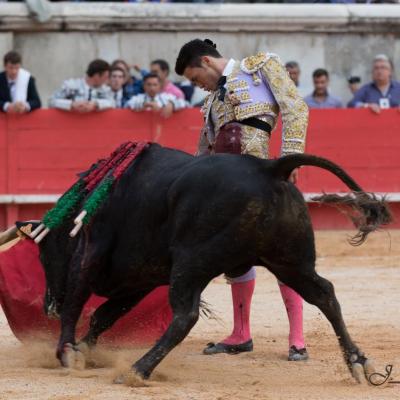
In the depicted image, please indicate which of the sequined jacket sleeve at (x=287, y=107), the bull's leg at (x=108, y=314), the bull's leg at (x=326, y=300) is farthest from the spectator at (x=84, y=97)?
the bull's leg at (x=326, y=300)

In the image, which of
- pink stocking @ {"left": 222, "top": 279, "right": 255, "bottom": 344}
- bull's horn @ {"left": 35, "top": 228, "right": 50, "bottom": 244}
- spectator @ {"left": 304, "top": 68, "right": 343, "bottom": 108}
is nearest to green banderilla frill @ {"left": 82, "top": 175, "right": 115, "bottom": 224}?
bull's horn @ {"left": 35, "top": 228, "right": 50, "bottom": 244}

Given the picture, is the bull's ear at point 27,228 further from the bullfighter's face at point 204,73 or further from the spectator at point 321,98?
the spectator at point 321,98

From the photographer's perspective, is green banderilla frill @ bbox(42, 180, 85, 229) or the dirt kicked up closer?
the dirt kicked up

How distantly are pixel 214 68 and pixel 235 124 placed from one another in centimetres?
26

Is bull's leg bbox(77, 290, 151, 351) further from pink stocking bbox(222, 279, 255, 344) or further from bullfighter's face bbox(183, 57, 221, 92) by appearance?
bullfighter's face bbox(183, 57, 221, 92)

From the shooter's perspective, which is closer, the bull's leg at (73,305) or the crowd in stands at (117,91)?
the bull's leg at (73,305)

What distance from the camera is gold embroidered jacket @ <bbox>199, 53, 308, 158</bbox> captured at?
17.8ft

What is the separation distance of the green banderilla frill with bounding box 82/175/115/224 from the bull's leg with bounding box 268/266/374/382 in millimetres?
787

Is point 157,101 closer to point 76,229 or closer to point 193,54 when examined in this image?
point 193,54

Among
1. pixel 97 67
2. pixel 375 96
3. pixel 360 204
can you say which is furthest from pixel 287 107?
pixel 375 96

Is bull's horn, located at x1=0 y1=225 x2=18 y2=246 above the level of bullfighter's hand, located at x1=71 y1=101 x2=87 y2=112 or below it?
above

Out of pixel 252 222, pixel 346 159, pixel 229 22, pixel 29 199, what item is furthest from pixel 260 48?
pixel 252 222

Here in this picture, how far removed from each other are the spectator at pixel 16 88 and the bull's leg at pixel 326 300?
561cm

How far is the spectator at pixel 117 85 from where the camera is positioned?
10539 millimetres
